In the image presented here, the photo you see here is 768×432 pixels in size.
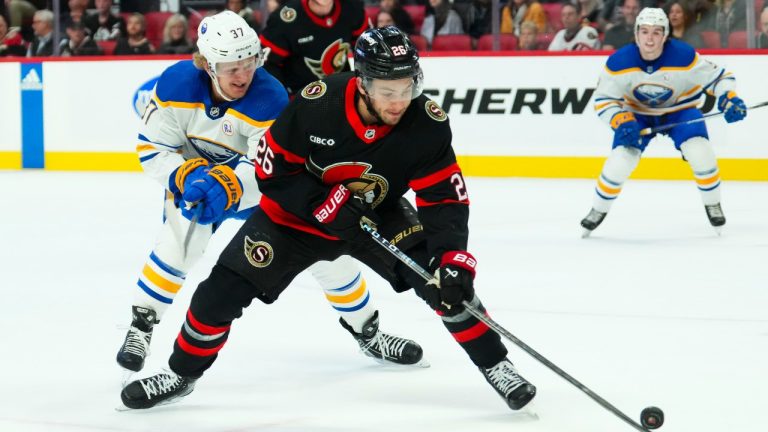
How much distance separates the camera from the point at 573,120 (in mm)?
8352

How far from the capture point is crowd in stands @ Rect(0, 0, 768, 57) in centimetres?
810

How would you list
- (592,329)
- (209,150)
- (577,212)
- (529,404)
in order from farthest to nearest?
(577,212)
(592,329)
(209,150)
(529,404)

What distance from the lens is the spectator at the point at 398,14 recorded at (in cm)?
888

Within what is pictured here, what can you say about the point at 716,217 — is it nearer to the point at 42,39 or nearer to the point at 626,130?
the point at 626,130

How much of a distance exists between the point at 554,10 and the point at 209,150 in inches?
222

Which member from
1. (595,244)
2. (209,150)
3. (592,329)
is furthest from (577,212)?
(209,150)

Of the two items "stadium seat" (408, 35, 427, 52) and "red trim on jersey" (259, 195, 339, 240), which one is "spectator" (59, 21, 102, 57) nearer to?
"stadium seat" (408, 35, 427, 52)

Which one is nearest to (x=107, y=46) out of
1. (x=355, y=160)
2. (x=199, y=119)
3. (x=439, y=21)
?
(x=439, y=21)

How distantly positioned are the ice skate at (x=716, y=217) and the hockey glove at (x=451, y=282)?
3.50 meters

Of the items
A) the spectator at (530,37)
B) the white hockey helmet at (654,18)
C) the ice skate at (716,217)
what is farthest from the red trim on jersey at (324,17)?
the spectator at (530,37)

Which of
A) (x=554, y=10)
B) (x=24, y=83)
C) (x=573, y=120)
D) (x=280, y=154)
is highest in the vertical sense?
(x=280, y=154)

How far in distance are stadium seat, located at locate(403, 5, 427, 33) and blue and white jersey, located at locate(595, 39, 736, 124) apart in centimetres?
314

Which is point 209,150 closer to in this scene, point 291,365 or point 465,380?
point 291,365

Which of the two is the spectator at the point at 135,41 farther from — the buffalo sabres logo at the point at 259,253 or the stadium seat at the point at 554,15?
the buffalo sabres logo at the point at 259,253
